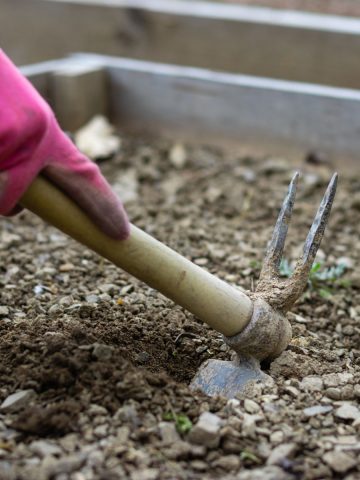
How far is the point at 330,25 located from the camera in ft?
14.0

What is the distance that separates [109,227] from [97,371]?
35 centimetres

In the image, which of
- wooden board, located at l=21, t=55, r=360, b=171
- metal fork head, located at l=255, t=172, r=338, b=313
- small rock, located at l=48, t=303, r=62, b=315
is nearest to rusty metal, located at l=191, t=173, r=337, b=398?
metal fork head, located at l=255, t=172, r=338, b=313

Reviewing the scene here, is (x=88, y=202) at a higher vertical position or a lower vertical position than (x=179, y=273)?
higher

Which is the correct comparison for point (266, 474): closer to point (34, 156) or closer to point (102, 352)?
point (102, 352)

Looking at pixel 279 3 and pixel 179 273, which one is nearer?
pixel 179 273

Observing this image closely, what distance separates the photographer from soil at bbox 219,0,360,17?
5195mm

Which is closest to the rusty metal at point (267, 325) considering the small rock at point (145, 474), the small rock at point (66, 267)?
the small rock at point (145, 474)

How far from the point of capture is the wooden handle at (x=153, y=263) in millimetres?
1795

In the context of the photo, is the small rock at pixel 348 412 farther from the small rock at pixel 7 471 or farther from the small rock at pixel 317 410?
the small rock at pixel 7 471

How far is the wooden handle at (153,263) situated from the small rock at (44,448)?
1.41 feet

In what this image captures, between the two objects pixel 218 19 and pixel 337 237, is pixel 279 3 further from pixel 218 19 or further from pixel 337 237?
pixel 337 237

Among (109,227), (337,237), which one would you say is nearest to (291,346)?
(109,227)

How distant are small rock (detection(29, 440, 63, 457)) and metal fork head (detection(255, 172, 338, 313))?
0.68 m

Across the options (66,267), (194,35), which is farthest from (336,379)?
(194,35)
